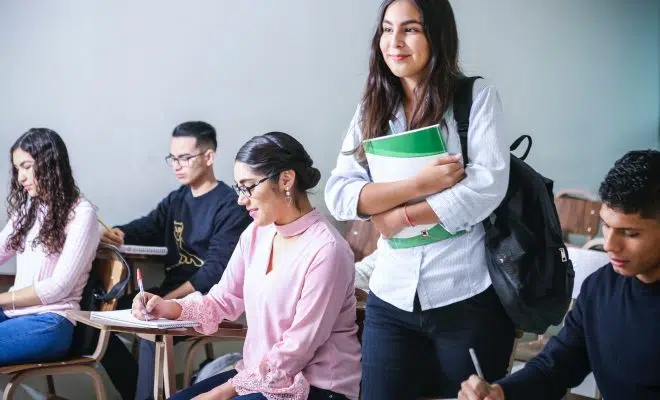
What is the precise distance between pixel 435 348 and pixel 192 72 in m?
2.28

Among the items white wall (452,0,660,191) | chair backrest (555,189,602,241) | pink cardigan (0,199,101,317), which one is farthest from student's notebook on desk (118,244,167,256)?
chair backrest (555,189,602,241)

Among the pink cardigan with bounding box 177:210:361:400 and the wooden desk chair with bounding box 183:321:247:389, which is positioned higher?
the pink cardigan with bounding box 177:210:361:400

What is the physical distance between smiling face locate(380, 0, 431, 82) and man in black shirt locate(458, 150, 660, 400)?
1.50ft

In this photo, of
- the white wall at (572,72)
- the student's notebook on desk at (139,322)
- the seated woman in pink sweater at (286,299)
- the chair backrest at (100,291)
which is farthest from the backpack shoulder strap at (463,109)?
the white wall at (572,72)

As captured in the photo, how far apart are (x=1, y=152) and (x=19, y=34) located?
1.50 feet

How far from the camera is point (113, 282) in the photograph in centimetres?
308

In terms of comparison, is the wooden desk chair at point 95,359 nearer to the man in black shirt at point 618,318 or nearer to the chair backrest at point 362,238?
the chair backrest at point 362,238

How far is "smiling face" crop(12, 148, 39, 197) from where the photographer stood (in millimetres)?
3094

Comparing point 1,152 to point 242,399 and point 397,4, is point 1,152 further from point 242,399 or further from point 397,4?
point 397,4

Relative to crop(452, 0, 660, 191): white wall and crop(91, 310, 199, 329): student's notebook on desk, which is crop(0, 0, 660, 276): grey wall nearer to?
crop(452, 0, 660, 191): white wall

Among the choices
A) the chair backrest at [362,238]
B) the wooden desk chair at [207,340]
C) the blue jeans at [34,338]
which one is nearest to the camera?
the wooden desk chair at [207,340]

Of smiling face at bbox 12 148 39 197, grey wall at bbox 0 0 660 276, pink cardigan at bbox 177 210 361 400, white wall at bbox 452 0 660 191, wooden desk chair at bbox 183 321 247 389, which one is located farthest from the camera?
white wall at bbox 452 0 660 191

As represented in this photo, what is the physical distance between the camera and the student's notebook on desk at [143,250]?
331 centimetres

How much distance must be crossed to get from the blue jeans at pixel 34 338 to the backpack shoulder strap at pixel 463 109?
171cm
